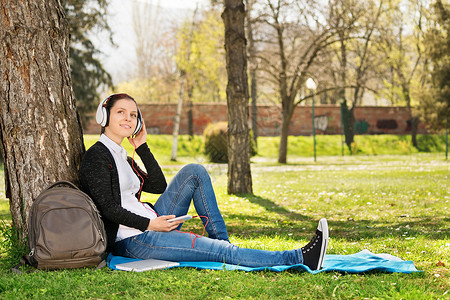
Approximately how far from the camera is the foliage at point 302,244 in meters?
3.38

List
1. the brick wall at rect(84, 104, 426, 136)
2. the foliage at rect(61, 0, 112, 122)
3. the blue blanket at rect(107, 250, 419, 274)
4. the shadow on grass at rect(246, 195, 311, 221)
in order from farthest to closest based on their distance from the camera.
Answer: the brick wall at rect(84, 104, 426, 136), the foliage at rect(61, 0, 112, 122), the shadow on grass at rect(246, 195, 311, 221), the blue blanket at rect(107, 250, 419, 274)

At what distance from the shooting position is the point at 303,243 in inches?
214

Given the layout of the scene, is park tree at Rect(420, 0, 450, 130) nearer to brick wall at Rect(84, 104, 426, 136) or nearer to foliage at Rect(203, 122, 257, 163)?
brick wall at Rect(84, 104, 426, 136)

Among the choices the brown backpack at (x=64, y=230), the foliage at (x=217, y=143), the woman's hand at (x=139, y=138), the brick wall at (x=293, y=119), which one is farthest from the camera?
the brick wall at (x=293, y=119)

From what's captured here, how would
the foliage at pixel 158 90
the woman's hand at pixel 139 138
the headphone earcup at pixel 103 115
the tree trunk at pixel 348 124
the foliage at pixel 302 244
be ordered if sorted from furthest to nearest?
the tree trunk at pixel 348 124 → the foliage at pixel 158 90 → the woman's hand at pixel 139 138 → the headphone earcup at pixel 103 115 → the foliage at pixel 302 244

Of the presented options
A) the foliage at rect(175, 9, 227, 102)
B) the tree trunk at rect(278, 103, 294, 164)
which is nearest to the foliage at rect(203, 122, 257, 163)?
the tree trunk at rect(278, 103, 294, 164)

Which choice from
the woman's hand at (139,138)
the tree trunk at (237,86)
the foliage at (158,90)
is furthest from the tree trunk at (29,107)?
Result: the foliage at (158,90)

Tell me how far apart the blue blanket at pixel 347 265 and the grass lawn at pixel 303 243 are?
0.06m

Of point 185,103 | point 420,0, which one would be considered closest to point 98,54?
point 185,103

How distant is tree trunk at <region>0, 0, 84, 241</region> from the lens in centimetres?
434

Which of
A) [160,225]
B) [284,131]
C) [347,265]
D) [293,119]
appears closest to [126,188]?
[160,225]

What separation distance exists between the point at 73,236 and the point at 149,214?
0.69 metres

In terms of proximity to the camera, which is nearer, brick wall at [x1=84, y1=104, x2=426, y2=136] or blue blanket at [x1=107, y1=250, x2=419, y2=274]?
blue blanket at [x1=107, y1=250, x2=419, y2=274]

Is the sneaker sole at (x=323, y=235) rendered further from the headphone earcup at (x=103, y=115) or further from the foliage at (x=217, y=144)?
the foliage at (x=217, y=144)
